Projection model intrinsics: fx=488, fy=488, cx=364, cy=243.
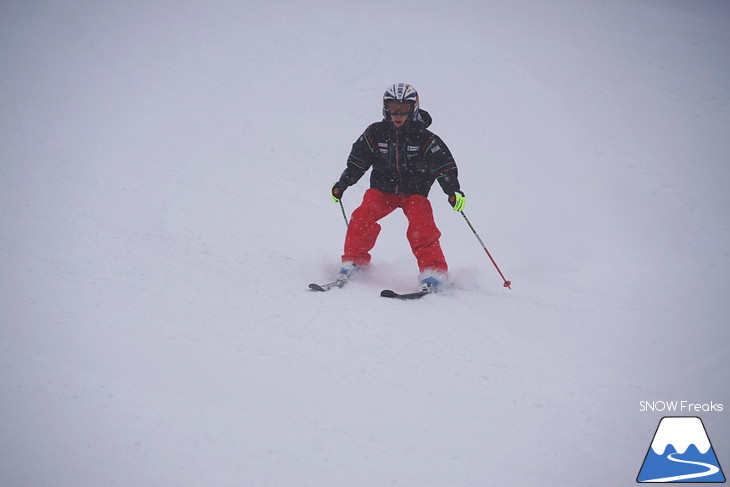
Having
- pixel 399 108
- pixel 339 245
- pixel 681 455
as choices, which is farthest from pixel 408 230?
pixel 681 455

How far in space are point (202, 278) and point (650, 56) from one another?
10.5 meters

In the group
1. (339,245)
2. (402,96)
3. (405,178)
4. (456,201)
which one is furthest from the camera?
(339,245)

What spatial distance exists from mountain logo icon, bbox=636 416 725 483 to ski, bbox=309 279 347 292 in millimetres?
2560

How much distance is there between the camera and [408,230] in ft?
14.8

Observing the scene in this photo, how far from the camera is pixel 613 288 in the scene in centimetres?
Answer: 486

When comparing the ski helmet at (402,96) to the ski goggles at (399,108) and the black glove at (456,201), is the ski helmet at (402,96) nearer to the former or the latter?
the ski goggles at (399,108)

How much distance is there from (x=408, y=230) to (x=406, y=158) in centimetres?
67

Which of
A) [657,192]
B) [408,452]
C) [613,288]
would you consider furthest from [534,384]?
[657,192]

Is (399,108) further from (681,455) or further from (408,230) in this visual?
(681,455)

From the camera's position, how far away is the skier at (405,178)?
172 inches

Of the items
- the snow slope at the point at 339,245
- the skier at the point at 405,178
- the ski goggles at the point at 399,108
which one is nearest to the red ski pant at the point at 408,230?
the skier at the point at 405,178

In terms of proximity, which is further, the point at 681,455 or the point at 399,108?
the point at 399,108

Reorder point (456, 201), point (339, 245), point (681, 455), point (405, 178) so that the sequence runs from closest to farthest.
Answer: point (681, 455) → point (456, 201) → point (405, 178) → point (339, 245)

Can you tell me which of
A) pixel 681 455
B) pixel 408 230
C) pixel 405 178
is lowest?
pixel 681 455
